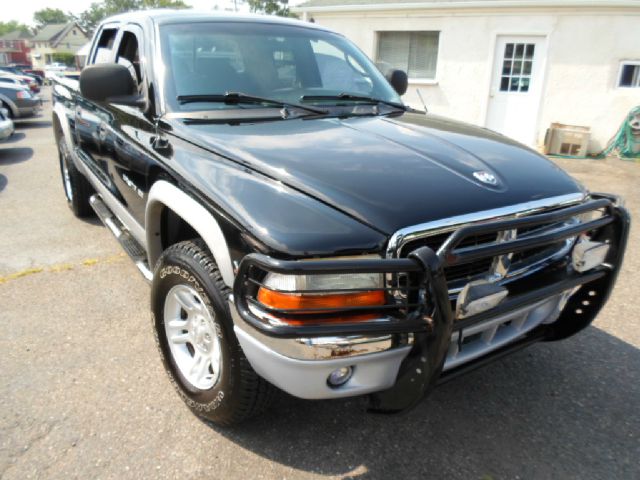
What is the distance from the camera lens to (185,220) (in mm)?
2350

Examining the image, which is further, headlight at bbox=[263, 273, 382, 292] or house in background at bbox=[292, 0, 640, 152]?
house in background at bbox=[292, 0, 640, 152]

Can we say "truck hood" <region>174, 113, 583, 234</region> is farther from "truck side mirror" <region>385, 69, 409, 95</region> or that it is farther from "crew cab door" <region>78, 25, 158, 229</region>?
"truck side mirror" <region>385, 69, 409, 95</region>

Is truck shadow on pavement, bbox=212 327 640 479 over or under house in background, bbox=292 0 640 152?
under

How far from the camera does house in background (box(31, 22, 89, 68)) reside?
264ft

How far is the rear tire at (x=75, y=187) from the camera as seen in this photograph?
511cm

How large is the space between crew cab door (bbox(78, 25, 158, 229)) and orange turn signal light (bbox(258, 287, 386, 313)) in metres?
1.31

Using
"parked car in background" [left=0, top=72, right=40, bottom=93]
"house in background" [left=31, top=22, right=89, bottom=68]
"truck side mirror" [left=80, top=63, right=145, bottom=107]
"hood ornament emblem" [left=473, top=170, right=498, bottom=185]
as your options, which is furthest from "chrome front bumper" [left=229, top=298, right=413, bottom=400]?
"house in background" [left=31, top=22, right=89, bottom=68]

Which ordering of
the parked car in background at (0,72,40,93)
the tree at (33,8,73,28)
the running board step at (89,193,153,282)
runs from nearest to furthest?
the running board step at (89,193,153,282) → the parked car in background at (0,72,40,93) → the tree at (33,8,73,28)

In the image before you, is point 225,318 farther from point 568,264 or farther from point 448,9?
point 448,9

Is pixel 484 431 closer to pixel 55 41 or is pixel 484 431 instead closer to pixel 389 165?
pixel 389 165

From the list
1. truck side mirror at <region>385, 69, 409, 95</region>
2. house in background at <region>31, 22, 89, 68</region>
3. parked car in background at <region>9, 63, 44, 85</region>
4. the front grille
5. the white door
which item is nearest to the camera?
the front grille

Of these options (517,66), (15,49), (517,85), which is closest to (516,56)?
(517,66)

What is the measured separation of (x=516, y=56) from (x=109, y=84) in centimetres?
933

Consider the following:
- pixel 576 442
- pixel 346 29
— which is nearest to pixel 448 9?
pixel 346 29
